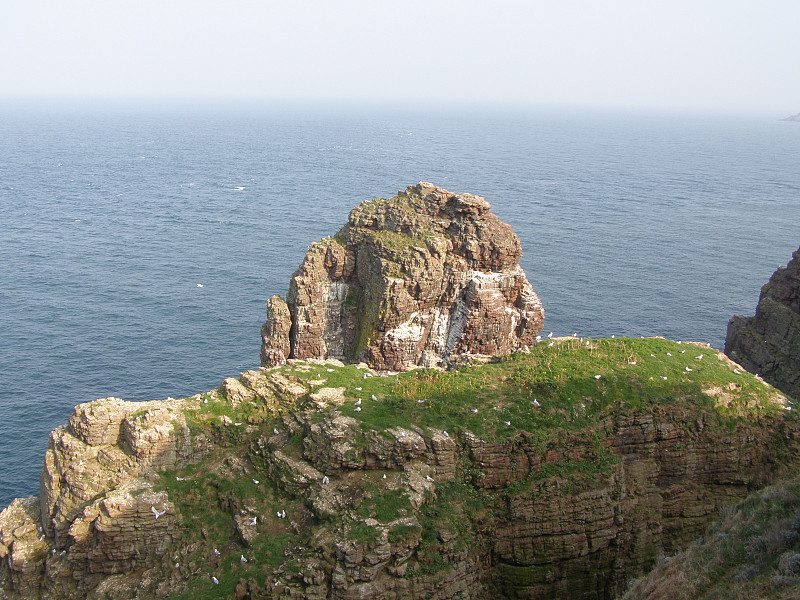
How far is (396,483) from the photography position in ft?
114

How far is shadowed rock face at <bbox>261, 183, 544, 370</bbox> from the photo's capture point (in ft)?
163

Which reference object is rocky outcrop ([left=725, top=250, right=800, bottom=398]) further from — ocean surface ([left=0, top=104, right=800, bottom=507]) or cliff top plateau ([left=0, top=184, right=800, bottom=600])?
ocean surface ([left=0, top=104, right=800, bottom=507])

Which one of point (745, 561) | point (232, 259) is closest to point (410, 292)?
point (745, 561)

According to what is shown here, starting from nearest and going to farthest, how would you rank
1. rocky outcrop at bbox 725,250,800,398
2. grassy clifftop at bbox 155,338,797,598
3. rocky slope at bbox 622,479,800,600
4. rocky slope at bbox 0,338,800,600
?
rocky slope at bbox 622,479,800,600 < grassy clifftop at bbox 155,338,797,598 < rocky slope at bbox 0,338,800,600 < rocky outcrop at bbox 725,250,800,398

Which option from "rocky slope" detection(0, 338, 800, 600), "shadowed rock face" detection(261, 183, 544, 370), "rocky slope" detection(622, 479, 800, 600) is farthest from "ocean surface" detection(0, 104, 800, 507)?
"rocky slope" detection(622, 479, 800, 600)

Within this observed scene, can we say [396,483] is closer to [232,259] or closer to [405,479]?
[405,479]

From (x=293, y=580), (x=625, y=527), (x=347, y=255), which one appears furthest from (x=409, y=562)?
(x=347, y=255)

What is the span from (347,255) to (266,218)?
3344 inches

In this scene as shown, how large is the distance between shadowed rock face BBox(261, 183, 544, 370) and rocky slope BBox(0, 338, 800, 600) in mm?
7775

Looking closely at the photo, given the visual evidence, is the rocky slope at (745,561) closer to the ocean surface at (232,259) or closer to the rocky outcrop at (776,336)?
the rocky outcrop at (776,336)

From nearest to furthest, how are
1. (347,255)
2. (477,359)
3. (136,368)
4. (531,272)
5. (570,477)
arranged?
(570,477) → (477,359) → (347,255) → (136,368) → (531,272)

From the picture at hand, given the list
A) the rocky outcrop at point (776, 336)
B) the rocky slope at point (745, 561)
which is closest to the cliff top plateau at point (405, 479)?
the rocky slope at point (745, 561)

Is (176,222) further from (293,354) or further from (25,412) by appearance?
(293,354)

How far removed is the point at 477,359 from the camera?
151 feet
